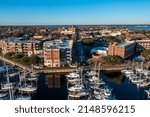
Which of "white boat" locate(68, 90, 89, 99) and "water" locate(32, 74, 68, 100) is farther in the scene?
"water" locate(32, 74, 68, 100)

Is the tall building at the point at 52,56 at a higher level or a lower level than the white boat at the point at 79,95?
higher

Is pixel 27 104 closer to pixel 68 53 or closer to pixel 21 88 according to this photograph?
pixel 21 88

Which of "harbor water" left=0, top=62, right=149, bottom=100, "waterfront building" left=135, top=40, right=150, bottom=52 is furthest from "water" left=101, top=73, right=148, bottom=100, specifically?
"waterfront building" left=135, top=40, right=150, bottom=52

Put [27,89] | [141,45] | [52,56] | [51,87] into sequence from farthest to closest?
[141,45] → [52,56] → [51,87] → [27,89]

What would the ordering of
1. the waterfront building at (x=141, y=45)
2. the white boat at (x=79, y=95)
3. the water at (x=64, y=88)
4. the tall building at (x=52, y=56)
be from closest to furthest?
the white boat at (x=79, y=95) → the water at (x=64, y=88) → the tall building at (x=52, y=56) → the waterfront building at (x=141, y=45)

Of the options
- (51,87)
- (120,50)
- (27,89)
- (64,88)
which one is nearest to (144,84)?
(64,88)

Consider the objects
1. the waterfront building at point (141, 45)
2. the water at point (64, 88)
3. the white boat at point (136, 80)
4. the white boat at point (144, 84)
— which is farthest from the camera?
the waterfront building at point (141, 45)

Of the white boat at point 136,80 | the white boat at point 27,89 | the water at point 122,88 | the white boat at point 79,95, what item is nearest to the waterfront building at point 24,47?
the water at point 122,88

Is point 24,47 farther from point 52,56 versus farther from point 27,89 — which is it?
point 27,89

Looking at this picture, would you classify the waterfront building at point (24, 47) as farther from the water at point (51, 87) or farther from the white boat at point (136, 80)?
the white boat at point (136, 80)

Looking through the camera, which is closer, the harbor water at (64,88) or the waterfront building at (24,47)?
the harbor water at (64,88)

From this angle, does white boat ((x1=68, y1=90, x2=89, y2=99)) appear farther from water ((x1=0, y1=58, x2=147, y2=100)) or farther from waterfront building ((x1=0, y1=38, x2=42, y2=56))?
waterfront building ((x1=0, y1=38, x2=42, y2=56))
